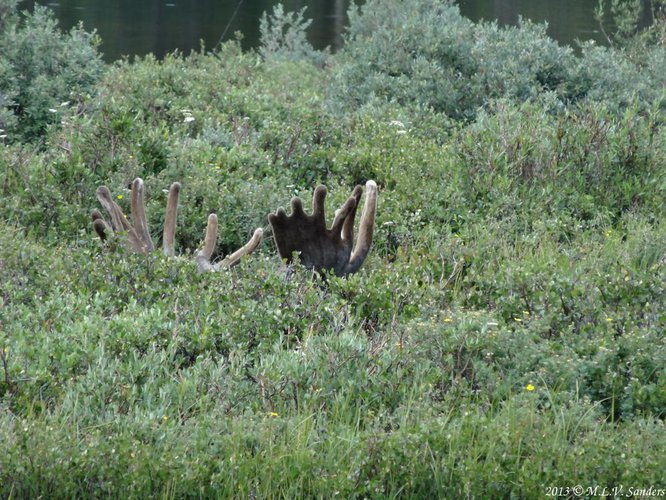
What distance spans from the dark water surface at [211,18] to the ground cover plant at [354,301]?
56.5ft

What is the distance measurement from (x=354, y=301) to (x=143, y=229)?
68.1 inches

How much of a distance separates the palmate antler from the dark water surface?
20.0 metres

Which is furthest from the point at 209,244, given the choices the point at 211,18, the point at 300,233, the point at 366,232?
the point at 211,18

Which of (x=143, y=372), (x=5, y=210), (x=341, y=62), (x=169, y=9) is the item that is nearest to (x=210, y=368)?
(x=143, y=372)

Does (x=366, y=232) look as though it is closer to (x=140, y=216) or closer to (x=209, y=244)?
(x=209, y=244)

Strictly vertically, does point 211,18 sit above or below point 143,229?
above

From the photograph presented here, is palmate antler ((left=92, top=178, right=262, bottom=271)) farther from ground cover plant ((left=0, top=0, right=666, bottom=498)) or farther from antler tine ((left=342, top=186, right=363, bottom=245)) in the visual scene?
antler tine ((left=342, top=186, right=363, bottom=245))

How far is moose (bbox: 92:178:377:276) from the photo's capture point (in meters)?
6.56

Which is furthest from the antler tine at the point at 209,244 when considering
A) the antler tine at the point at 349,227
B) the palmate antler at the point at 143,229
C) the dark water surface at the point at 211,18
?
the dark water surface at the point at 211,18

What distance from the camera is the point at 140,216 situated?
6723 millimetres

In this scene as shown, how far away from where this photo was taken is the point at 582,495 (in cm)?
382

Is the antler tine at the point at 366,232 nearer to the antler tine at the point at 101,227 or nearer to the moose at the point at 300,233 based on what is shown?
the moose at the point at 300,233

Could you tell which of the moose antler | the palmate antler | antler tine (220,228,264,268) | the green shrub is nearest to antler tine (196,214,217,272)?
the palmate antler

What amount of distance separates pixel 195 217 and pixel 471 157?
250cm
